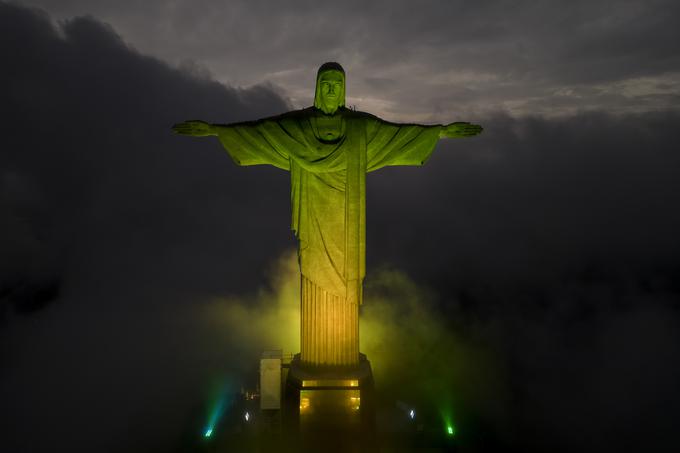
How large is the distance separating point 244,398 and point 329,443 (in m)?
3.17

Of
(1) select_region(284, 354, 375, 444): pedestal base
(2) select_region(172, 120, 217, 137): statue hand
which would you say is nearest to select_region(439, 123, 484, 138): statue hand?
(2) select_region(172, 120, 217, 137): statue hand

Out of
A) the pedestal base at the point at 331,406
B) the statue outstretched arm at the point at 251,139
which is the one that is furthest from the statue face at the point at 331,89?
the pedestal base at the point at 331,406

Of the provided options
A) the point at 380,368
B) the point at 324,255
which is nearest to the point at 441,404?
the point at 380,368

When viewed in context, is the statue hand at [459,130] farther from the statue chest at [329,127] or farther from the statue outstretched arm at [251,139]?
the statue outstretched arm at [251,139]

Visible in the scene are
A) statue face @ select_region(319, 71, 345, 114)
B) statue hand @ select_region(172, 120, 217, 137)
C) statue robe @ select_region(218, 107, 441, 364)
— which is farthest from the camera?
statue robe @ select_region(218, 107, 441, 364)

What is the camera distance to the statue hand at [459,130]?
7057 mm

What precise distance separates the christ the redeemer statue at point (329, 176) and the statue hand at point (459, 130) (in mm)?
11

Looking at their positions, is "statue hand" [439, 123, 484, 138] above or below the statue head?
below

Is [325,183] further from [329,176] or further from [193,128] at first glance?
[193,128]

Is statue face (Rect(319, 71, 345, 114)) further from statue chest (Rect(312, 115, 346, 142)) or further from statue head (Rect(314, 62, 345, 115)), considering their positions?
statue chest (Rect(312, 115, 346, 142))

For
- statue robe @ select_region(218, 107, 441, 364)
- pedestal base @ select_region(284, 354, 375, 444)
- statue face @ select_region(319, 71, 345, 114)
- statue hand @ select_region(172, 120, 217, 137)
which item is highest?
statue face @ select_region(319, 71, 345, 114)

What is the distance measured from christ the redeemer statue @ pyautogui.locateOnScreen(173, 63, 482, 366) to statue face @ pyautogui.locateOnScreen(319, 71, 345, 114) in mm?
15

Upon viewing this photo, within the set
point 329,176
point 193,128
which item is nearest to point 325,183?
point 329,176

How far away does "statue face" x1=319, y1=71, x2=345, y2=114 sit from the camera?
22.6ft
